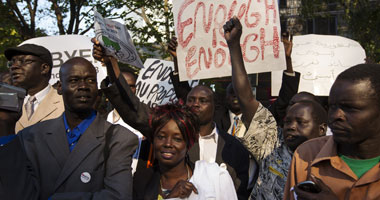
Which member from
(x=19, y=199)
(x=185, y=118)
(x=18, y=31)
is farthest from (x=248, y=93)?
(x=18, y=31)

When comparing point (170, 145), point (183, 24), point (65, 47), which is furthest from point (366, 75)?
point (65, 47)

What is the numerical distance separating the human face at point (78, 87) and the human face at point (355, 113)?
161cm

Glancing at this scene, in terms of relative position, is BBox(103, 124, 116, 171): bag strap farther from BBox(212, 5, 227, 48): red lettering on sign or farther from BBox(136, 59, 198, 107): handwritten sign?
BBox(136, 59, 198, 107): handwritten sign

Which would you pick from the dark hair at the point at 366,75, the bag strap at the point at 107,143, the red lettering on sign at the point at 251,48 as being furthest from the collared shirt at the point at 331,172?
the red lettering on sign at the point at 251,48

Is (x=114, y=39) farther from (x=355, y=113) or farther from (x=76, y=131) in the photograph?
(x=355, y=113)

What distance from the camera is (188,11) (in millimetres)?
4211

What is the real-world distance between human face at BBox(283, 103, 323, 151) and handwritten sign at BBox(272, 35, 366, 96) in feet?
8.88

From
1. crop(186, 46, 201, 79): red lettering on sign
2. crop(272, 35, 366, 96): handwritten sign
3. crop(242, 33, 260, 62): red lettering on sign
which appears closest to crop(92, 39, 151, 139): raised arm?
crop(186, 46, 201, 79): red lettering on sign

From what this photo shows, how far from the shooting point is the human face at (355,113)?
75.3 inches

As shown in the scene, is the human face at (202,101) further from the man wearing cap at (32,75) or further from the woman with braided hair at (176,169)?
the man wearing cap at (32,75)

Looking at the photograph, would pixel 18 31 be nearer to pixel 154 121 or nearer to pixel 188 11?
pixel 188 11

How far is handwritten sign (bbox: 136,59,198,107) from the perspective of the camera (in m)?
6.14

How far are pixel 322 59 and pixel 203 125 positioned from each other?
279 centimetres

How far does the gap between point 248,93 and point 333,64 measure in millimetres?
3456
